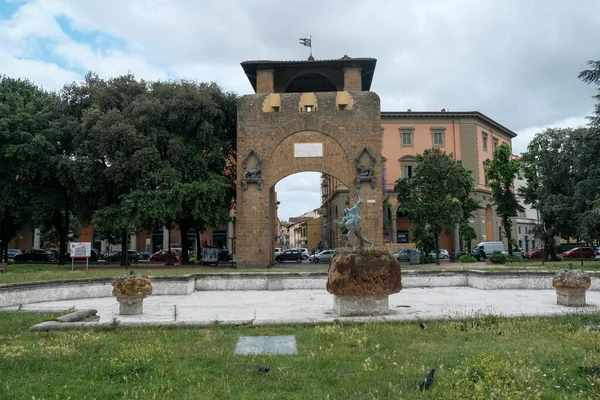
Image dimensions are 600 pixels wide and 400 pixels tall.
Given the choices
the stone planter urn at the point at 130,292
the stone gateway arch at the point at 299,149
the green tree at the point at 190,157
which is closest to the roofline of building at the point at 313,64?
the stone gateway arch at the point at 299,149

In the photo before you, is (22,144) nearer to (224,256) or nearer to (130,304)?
(224,256)

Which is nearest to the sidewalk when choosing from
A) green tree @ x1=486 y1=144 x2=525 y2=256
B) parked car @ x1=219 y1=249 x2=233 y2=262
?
parked car @ x1=219 y1=249 x2=233 y2=262

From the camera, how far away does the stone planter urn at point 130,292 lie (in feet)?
31.9

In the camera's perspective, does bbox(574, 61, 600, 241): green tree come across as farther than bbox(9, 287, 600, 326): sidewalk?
Yes

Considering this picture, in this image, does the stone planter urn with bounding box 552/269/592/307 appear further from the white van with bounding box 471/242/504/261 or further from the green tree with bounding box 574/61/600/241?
the white van with bounding box 471/242/504/261

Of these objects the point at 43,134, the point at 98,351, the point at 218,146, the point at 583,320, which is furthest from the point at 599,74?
the point at 43,134

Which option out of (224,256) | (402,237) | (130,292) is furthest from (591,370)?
(402,237)

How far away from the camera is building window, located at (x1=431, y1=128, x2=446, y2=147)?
170 ft

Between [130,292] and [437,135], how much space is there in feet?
154

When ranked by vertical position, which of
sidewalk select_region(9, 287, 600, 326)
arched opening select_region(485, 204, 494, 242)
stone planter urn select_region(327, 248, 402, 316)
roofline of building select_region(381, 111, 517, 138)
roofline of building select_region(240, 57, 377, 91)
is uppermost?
roofline of building select_region(381, 111, 517, 138)

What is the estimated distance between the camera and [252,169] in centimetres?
2736

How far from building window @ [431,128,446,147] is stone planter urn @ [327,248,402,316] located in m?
44.7

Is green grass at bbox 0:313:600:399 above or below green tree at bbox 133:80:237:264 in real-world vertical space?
below

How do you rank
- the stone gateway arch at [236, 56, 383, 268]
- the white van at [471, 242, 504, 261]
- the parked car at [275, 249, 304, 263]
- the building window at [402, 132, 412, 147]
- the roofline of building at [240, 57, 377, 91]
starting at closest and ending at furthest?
1. the stone gateway arch at [236, 56, 383, 268]
2. the roofline of building at [240, 57, 377, 91]
3. the white van at [471, 242, 504, 261]
4. the parked car at [275, 249, 304, 263]
5. the building window at [402, 132, 412, 147]
